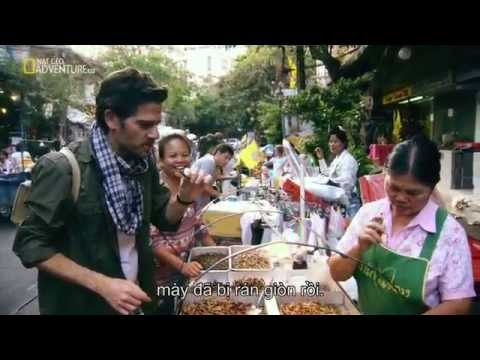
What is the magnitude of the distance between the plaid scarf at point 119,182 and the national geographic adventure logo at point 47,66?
656 mm

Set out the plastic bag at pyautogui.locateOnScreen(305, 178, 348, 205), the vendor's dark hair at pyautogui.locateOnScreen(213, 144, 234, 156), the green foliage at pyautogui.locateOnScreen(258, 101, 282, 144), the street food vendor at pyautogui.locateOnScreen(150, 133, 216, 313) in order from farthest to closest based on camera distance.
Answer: the green foliage at pyautogui.locateOnScreen(258, 101, 282, 144) < the vendor's dark hair at pyautogui.locateOnScreen(213, 144, 234, 156) < the plastic bag at pyautogui.locateOnScreen(305, 178, 348, 205) < the street food vendor at pyautogui.locateOnScreen(150, 133, 216, 313)

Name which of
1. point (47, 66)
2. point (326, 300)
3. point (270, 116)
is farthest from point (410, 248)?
point (270, 116)

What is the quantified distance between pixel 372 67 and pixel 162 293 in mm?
1904

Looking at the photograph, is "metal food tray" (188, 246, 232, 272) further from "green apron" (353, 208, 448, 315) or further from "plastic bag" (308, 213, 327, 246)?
"green apron" (353, 208, 448, 315)

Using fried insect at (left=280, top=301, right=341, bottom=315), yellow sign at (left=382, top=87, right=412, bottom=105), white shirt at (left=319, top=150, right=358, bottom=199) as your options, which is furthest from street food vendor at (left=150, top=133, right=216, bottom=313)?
yellow sign at (left=382, top=87, right=412, bottom=105)

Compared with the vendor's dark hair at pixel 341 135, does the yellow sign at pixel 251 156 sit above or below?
below

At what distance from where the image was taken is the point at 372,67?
9.73 feet

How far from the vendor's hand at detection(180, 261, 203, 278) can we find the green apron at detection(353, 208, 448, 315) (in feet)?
2.49

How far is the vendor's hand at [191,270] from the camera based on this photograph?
229 cm

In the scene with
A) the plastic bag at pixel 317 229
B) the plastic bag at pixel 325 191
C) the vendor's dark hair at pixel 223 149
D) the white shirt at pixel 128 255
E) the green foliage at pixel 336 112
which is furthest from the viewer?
the vendor's dark hair at pixel 223 149

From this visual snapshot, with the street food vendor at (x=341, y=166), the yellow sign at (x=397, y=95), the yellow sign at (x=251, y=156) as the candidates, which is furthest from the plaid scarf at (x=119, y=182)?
the yellow sign at (x=251, y=156)

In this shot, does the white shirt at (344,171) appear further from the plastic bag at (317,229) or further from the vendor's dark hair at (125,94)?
the vendor's dark hair at (125,94)

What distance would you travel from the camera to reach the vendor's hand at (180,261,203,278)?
7.52 feet
